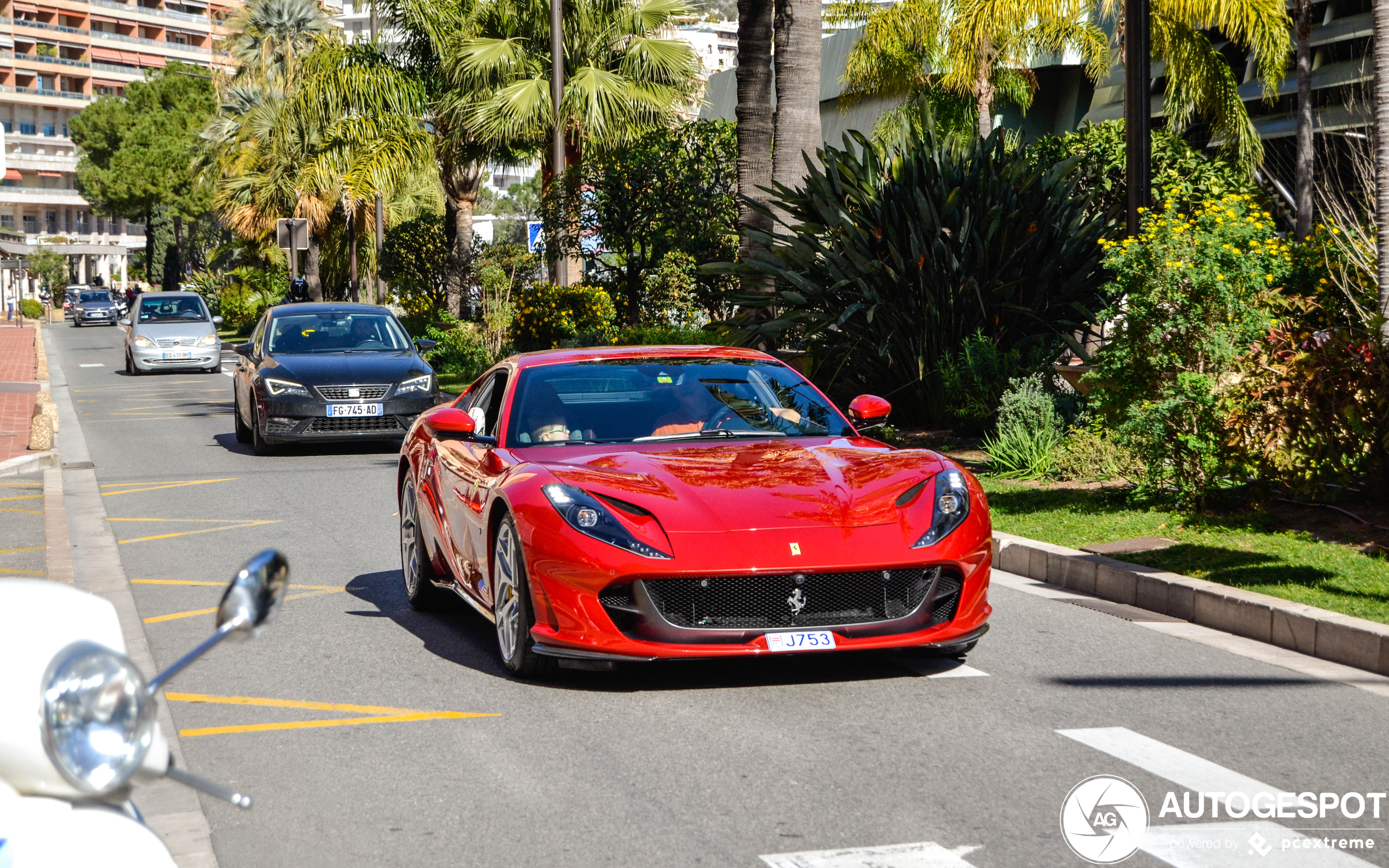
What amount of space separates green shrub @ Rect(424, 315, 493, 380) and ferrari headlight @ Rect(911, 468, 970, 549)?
19928 mm

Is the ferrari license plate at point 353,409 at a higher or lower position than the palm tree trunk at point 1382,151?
lower

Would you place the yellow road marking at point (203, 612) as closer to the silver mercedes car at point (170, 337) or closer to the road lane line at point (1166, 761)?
the road lane line at point (1166, 761)

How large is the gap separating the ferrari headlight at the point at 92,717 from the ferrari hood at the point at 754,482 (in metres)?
3.69

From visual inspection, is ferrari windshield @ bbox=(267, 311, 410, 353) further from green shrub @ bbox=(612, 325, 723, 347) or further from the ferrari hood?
the ferrari hood

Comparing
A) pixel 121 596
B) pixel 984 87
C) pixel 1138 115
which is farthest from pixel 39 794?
pixel 984 87

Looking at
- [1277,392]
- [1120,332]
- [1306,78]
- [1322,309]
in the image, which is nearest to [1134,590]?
[1277,392]

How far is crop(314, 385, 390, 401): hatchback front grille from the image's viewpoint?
1623 cm

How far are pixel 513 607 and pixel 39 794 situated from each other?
4.12 m

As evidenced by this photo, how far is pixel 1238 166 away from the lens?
30.1 m

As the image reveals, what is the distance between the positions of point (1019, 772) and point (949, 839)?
793 mm

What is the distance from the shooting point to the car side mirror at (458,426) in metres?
7.11

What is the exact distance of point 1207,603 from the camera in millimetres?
7566

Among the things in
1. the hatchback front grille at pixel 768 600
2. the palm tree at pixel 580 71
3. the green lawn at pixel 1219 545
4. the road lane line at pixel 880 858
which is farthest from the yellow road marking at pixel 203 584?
the palm tree at pixel 580 71

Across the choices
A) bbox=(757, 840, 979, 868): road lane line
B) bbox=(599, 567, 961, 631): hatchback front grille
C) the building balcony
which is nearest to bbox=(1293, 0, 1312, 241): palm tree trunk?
bbox=(599, 567, 961, 631): hatchback front grille
